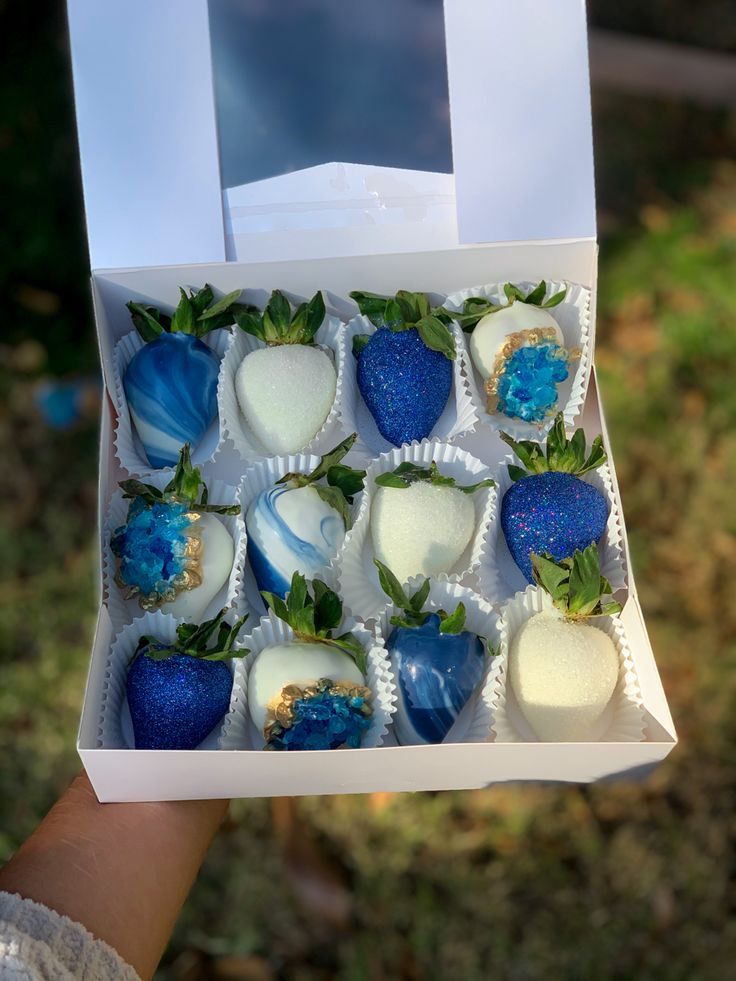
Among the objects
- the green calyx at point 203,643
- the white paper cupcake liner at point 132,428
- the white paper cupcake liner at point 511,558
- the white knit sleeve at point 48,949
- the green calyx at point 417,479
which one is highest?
the white paper cupcake liner at point 132,428

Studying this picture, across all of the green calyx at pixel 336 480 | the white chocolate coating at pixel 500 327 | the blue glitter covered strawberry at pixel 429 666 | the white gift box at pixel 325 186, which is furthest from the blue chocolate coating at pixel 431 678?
the white chocolate coating at pixel 500 327

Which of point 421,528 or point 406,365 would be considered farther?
point 406,365

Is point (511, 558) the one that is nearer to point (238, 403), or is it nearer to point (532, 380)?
point (532, 380)

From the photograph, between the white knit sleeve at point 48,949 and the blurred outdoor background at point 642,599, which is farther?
the blurred outdoor background at point 642,599

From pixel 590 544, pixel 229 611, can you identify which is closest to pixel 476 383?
pixel 590 544

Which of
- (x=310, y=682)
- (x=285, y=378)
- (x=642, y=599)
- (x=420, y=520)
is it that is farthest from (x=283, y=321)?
(x=642, y=599)

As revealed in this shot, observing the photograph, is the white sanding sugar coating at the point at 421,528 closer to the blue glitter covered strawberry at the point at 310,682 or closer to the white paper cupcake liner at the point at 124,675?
the blue glitter covered strawberry at the point at 310,682
